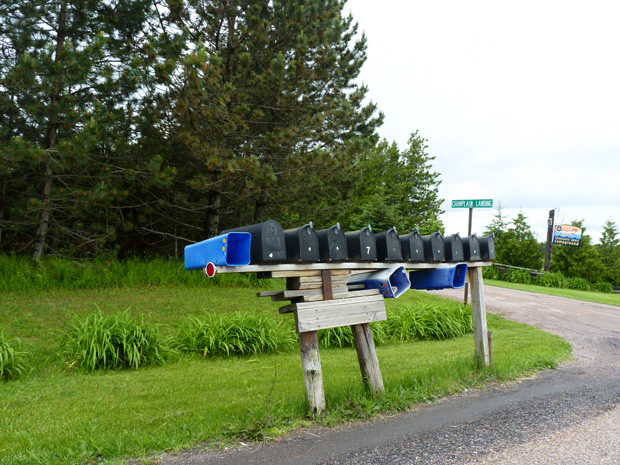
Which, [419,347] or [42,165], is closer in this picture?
[419,347]

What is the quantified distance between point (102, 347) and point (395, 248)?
4.34 meters

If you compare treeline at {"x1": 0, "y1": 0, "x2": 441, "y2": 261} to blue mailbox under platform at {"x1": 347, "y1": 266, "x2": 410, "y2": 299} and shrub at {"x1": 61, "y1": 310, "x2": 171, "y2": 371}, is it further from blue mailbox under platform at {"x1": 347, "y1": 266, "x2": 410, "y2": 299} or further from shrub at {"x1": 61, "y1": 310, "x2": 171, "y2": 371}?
blue mailbox under platform at {"x1": 347, "y1": 266, "x2": 410, "y2": 299}

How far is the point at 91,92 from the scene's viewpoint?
10.5 meters

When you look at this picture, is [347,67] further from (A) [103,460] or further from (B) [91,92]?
(A) [103,460]

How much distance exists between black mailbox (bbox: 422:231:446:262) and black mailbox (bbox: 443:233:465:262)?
0.70 feet

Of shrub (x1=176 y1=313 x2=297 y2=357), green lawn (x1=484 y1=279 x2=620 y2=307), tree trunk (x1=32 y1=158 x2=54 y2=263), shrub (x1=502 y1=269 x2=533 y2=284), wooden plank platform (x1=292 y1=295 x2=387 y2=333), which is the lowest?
green lawn (x1=484 y1=279 x2=620 y2=307)

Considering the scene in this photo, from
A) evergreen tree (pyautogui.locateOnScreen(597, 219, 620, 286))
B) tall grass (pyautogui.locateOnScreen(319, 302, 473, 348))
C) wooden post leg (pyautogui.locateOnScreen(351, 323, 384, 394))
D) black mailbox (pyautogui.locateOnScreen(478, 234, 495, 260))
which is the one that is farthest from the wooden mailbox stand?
evergreen tree (pyautogui.locateOnScreen(597, 219, 620, 286))

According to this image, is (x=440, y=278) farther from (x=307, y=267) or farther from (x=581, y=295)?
(x=581, y=295)

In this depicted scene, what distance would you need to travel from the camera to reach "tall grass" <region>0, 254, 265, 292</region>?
9.90 m

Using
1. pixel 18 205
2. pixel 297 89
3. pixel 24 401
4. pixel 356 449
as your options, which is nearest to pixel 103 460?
pixel 356 449

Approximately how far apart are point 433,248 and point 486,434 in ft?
6.44

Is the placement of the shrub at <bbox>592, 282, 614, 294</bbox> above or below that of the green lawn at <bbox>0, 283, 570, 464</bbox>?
below

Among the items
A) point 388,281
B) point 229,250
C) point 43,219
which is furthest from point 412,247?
point 43,219

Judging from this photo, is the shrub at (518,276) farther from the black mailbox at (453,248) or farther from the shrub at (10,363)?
the shrub at (10,363)
